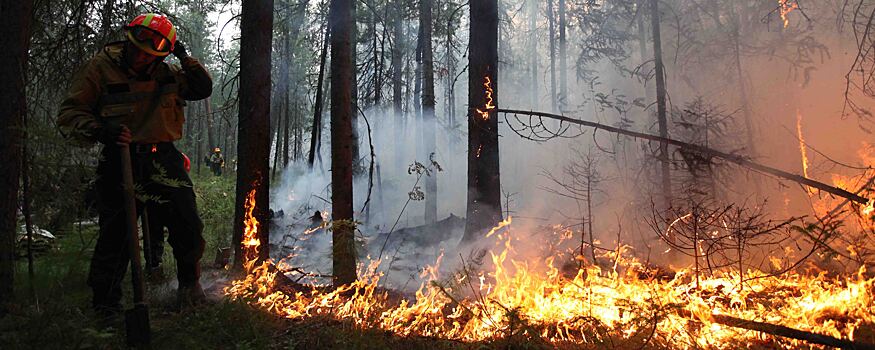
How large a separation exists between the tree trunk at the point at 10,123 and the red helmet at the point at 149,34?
661 mm

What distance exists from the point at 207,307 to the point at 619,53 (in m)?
17.0

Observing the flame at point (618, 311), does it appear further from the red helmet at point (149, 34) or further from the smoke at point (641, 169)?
the smoke at point (641, 169)

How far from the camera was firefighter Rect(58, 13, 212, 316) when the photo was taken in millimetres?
3000

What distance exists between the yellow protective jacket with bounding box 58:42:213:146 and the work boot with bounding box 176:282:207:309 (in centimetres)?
116

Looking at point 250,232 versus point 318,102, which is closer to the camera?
point 250,232

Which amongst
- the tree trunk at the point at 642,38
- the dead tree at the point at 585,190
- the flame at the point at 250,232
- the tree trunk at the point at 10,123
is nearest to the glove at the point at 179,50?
the tree trunk at the point at 10,123

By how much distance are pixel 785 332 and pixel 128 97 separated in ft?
15.7

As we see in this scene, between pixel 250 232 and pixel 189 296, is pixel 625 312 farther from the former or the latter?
pixel 250 232

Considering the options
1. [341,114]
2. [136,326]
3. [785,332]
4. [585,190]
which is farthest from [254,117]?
[585,190]

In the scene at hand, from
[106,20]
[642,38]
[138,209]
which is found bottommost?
[138,209]

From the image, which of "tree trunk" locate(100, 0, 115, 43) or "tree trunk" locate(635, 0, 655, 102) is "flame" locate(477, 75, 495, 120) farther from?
"tree trunk" locate(635, 0, 655, 102)

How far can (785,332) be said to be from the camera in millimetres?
2969

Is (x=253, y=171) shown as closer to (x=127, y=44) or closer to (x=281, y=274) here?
(x=281, y=274)

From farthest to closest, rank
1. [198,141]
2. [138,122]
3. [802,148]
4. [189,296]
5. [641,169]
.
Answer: [198,141]
[802,148]
[641,169]
[189,296]
[138,122]
